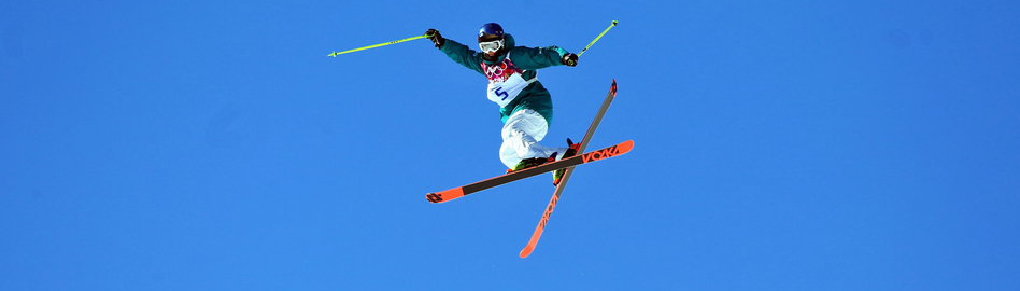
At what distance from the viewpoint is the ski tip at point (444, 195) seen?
467 inches

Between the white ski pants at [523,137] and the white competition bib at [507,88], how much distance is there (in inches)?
9.1

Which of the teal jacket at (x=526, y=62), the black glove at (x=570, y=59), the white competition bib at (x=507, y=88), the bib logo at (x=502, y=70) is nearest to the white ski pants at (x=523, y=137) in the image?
the teal jacket at (x=526, y=62)

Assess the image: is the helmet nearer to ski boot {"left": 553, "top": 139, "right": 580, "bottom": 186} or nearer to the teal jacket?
the teal jacket

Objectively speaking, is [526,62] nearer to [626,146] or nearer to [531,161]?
[531,161]

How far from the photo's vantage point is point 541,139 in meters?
12.4

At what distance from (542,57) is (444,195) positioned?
1873mm

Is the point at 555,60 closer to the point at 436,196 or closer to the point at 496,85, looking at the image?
the point at 496,85

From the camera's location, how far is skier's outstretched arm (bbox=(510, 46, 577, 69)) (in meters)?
11.6

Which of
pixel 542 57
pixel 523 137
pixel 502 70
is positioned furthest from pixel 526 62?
pixel 523 137

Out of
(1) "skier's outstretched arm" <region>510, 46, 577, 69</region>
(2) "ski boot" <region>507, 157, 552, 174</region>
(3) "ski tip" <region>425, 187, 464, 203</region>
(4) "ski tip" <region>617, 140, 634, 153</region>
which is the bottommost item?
(3) "ski tip" <region>425, 187, 464, 203</region>

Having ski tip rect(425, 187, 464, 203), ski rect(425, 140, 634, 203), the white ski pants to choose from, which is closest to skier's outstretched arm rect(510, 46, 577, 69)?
the white ski pants

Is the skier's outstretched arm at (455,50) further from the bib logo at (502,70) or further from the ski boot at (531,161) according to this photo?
the ski boot at (531,161)

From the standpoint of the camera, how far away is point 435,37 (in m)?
12.8

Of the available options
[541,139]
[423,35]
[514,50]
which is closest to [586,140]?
[541,139]
